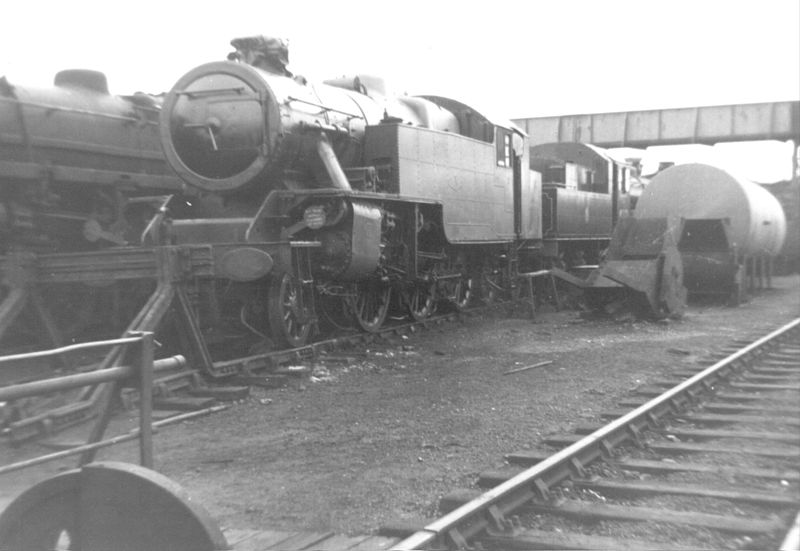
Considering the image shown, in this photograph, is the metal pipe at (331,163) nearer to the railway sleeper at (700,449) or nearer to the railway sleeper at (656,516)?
the railway sleeper at (700,449)

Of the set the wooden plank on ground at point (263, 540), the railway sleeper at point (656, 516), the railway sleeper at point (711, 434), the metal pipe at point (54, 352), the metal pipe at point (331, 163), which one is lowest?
the railway sleeper at point (711, 434)

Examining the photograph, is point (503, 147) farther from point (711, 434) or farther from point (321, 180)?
point (711, 434)

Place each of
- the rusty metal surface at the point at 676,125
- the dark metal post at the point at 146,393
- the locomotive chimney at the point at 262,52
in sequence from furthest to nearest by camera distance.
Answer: the rusty metal surface at the point at 676,125 < the locomotive chimney at the point at 262,52 < the dark metal post at the point at 146,393

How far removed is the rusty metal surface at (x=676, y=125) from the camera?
2988 cm

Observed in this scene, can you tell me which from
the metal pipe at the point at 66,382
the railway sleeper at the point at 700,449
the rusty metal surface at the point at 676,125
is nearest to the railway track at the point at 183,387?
the metal pipe at the point at 66,382

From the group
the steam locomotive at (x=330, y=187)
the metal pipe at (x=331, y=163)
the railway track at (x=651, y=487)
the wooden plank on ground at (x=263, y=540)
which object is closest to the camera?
the railway track at (x=651, y=487)

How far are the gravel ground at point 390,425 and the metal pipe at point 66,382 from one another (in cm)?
143

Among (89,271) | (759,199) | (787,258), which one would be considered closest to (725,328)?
(759,199)

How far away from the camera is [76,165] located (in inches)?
399

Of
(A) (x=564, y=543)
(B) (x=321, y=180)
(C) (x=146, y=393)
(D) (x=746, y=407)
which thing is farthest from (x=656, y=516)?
(B) (x=321, y=180)

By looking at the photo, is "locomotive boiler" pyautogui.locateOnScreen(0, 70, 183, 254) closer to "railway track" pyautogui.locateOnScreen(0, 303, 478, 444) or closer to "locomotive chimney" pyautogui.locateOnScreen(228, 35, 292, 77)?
"locomotive chimney" pyautogui.locateOnScreen(228, 35, 292, 77)

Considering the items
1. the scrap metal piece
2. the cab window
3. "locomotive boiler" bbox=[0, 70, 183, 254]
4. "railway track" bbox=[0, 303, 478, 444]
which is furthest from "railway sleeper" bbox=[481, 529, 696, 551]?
the cab window

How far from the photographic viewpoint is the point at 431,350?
10445 mm

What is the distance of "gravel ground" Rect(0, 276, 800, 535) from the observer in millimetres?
4754
